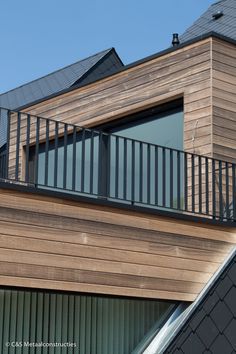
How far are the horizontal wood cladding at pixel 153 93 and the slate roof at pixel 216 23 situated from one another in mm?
2618

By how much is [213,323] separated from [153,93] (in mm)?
3239

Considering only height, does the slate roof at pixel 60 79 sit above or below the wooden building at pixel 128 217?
above

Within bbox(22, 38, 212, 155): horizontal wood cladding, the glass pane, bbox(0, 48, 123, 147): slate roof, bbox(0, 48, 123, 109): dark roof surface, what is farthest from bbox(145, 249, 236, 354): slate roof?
bbox(0, 48, 123, 109): dark roof surface

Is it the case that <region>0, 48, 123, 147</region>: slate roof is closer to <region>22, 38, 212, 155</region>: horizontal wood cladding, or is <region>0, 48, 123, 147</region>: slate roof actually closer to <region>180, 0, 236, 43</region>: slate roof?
<region>180, 0, 236, 43</region>: slate roof

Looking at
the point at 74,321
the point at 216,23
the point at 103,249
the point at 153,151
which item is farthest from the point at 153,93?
the point at 216,23

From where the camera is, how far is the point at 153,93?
1047 centimetres

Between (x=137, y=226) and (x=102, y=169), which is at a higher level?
(x=102, y=169)

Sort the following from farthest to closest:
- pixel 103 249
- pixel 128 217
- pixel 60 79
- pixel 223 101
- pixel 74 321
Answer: pixel 60 79
pixel 223 101
pixel 74 321
pixel 128 217
pixel 103 249

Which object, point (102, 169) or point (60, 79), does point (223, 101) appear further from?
point (60, 79)

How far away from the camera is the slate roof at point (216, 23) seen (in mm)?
13113

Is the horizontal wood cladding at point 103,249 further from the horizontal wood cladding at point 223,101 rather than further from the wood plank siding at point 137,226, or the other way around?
the horizontal wood cladding at point 223,101

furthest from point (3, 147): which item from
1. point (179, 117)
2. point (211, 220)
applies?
point (211, 220)

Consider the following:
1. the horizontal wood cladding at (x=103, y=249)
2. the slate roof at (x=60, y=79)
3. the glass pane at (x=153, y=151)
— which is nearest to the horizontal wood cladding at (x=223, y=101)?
the glass pane at (x=153, y=151)

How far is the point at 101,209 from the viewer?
26.1ft
